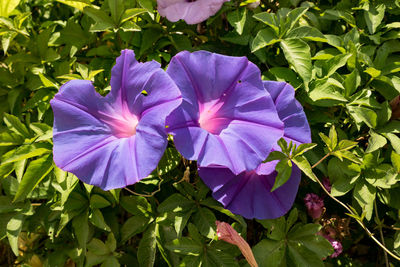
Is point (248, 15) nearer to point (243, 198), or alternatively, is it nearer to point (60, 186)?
point (243, 198)

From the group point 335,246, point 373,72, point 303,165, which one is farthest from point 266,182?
point 373,72

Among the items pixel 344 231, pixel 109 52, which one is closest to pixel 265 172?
pixel 344 231

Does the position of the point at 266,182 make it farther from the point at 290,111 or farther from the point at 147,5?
the point at 147,5

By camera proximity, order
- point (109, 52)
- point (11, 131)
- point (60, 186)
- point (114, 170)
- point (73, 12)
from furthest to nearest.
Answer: point (73, 12), point (109, 52), point (11, 131), point (60, 186), point (114, 170)

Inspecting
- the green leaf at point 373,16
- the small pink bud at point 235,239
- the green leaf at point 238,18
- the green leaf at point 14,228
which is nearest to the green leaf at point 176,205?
the small pink bud at point 235,239

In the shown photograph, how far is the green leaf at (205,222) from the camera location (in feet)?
4.50

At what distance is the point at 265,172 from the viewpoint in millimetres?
1288

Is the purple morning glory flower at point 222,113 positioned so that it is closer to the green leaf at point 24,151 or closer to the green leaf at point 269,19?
the green leaf at point 269,19

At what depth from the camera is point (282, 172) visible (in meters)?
1.23

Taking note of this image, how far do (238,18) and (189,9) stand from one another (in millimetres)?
188

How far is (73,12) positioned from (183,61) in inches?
34.8

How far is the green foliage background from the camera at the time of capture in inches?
56.1

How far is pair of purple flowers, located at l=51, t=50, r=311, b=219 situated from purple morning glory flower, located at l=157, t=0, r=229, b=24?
0.24 meters

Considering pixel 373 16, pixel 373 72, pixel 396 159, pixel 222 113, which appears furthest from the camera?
pixel 373 16
